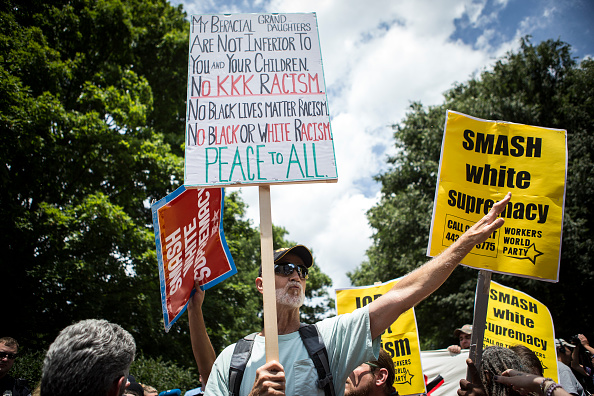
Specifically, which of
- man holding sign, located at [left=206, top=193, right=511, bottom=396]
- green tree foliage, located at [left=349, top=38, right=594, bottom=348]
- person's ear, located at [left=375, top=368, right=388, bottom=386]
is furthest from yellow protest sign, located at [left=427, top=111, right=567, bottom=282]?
green tree foliage, located at [left=349, top=38, right=594, bottom=348]

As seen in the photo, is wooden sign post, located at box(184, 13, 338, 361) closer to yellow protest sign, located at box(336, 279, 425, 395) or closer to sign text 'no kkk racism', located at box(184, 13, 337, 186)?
sign text 'no kkk racism', located at box(184, 13, 337, 186)

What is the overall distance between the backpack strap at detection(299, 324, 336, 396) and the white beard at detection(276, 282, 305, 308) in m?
0.28

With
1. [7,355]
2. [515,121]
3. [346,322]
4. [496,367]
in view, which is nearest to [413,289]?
[346,322]

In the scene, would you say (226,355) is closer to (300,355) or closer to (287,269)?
(300,355)

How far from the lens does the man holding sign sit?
80.3 inches

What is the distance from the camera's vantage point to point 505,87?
600 inches

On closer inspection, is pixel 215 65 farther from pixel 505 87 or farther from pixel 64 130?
pixel 505 87

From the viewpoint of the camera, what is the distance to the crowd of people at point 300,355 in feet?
5.59

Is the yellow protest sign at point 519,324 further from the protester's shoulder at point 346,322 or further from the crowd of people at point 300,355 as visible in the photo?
the protester's shoulder at point 346,322

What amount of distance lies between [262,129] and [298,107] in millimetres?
260

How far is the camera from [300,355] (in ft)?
7.30

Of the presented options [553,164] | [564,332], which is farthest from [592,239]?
[553,164]

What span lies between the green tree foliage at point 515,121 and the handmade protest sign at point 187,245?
11.6 meters

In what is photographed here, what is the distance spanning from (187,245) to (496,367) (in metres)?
2.30
